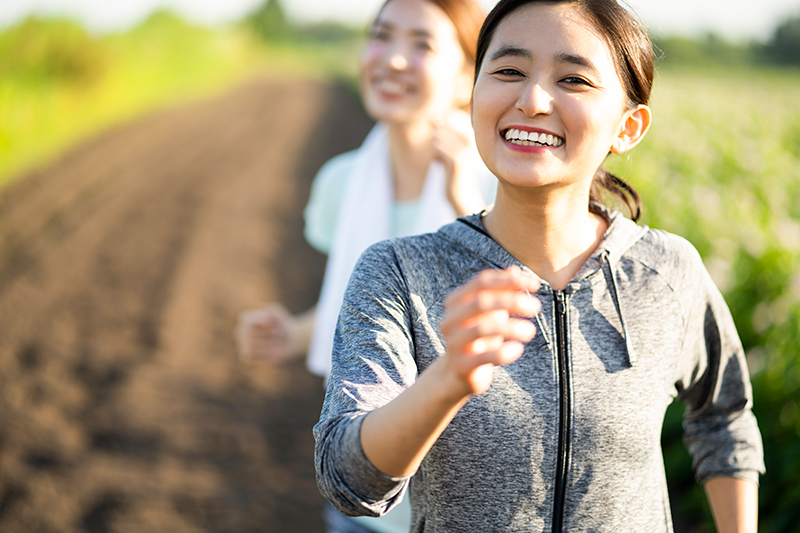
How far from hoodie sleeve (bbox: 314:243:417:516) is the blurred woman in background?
783mm

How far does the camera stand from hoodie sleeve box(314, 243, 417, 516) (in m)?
0.82

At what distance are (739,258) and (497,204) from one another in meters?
2.65

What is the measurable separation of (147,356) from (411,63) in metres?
3.34

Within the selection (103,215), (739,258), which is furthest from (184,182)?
(739,258)

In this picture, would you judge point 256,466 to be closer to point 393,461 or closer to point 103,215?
point 393,461

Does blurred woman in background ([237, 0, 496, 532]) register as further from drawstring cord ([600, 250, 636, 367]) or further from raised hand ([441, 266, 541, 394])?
raised hand ([441, 266, 541, 394])

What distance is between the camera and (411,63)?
197 cm

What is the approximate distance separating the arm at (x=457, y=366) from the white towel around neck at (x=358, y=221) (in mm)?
1160

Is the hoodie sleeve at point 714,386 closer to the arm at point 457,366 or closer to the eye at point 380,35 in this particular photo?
the arm at point 457,366

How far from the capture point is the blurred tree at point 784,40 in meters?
35.8

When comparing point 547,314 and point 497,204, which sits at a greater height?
point 497,204

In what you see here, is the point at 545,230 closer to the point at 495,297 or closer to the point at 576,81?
the point at 576,81

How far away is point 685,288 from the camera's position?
3.88 ft

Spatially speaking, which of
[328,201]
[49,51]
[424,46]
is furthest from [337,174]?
[49,51]
